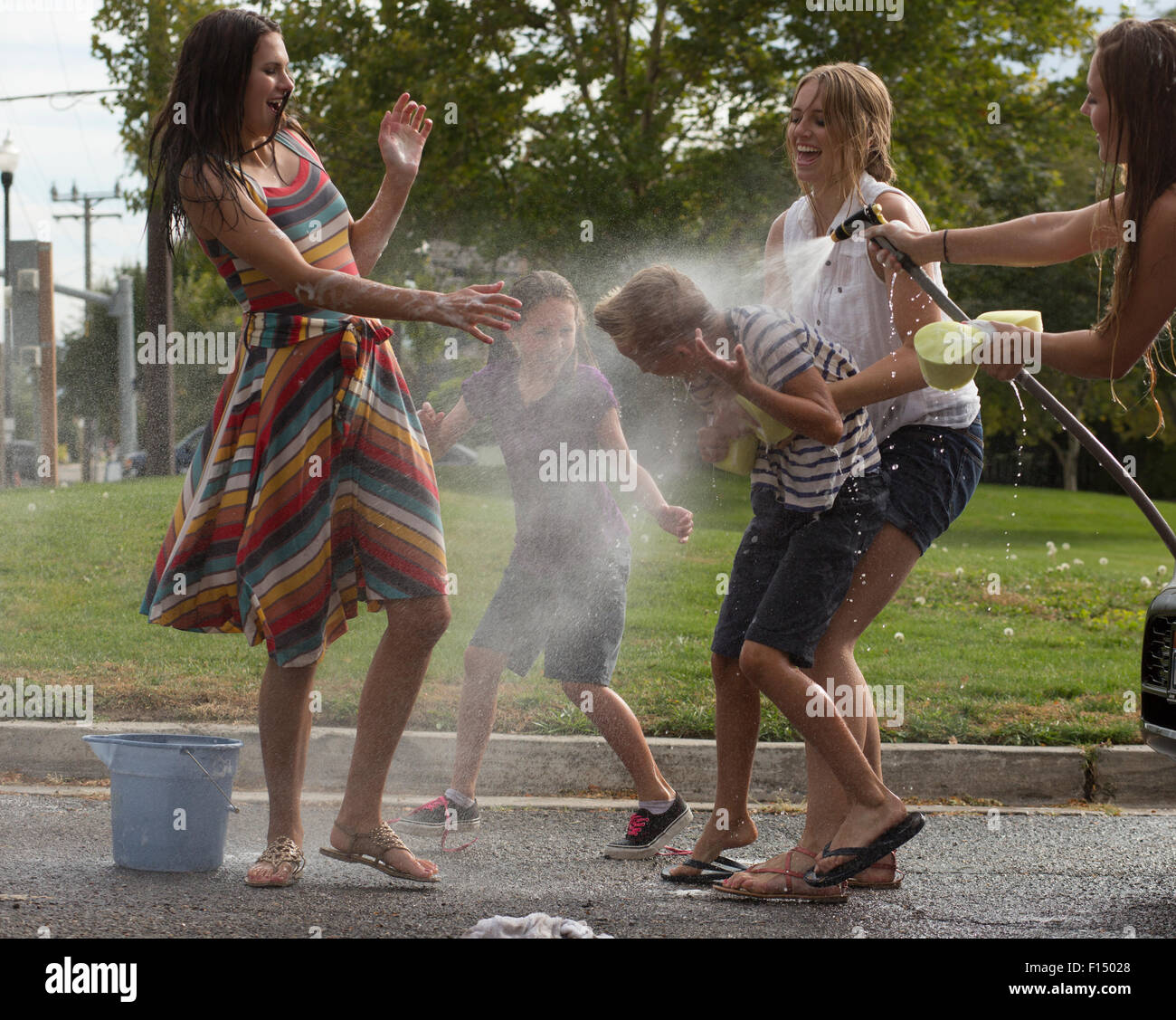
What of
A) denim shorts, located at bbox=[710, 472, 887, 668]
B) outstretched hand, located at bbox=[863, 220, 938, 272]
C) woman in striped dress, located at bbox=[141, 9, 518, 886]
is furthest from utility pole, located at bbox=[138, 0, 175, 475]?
outstretched hand, located at bbox=[863, 220, 938, 272]

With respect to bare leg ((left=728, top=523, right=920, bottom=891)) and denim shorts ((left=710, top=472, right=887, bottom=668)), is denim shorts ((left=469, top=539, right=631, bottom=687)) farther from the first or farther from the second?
bare leg ((left=728, top=523, right=920, bottom=891))

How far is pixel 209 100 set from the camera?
10.7ft

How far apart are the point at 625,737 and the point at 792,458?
3.72 feet

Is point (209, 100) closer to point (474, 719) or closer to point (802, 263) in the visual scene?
point (802, 263)

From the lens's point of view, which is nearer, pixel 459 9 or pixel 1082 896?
pixel 1082 896

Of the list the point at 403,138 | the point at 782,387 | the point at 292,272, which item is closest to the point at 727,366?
the point at 782,387

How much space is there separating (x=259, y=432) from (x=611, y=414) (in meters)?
1.24

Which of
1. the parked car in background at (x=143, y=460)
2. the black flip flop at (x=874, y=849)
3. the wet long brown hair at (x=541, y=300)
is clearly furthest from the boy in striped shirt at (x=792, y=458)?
the parked car in background at (x=143, y=460)

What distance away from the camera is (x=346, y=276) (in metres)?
3.18

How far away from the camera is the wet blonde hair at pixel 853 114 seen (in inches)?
132

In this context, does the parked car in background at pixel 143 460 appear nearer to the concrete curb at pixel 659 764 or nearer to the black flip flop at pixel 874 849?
the concrete curb at pixel 659 764

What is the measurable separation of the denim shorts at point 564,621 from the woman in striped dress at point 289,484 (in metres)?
0.69
